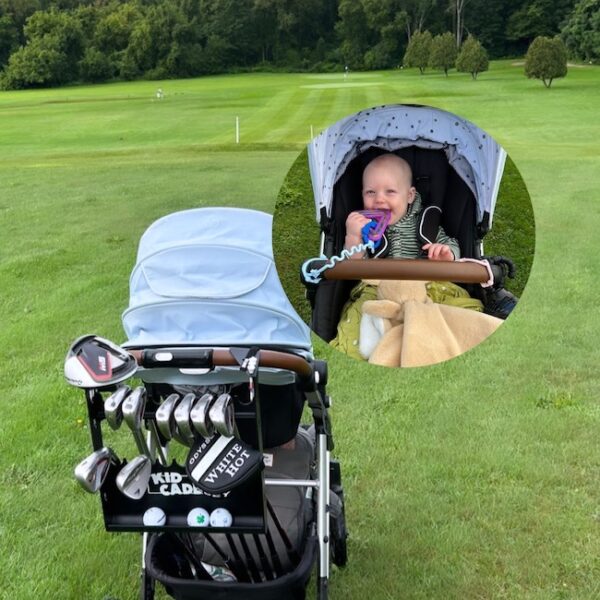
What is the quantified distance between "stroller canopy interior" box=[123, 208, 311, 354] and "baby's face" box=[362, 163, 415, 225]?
0.77 meters

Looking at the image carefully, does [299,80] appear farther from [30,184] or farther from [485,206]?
[485,206]

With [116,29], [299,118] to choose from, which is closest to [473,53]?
[299,118]

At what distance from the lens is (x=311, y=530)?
228 cm

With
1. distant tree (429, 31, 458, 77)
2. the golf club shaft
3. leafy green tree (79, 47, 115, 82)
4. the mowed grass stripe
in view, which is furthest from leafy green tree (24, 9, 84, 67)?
the golf club shaft

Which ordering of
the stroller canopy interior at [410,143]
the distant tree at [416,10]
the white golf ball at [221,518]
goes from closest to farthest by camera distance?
the stroller canopy interior at [410,143], the white golf ball at [221,518], the distant tree at [416,10]

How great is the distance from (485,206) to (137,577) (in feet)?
6.22

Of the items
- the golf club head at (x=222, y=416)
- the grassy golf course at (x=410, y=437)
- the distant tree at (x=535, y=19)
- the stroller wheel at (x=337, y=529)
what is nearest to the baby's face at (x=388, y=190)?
the grassy golf course at (x=410, y=437)

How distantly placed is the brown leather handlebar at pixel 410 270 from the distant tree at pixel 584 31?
19093 millimetres

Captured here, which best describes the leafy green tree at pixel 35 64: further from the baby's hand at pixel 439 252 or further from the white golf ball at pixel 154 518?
the baby's hand at pixel 439 252

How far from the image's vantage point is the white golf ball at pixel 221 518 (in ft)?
6.10

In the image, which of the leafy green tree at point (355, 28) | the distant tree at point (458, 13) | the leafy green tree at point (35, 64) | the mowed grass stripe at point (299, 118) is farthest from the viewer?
the leafy green tree at point (35, 64)

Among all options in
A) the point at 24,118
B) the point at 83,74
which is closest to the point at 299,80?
the point at 24,118

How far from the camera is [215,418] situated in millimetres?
1611

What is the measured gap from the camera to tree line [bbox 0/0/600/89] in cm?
1262
